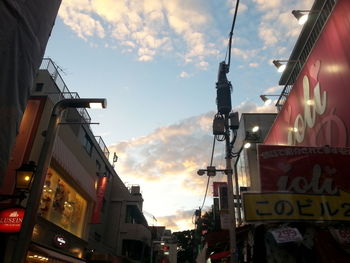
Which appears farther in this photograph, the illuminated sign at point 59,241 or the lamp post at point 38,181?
the illuminated sign at point 59,241

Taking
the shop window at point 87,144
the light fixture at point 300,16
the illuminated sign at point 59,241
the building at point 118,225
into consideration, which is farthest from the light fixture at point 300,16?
the building at point 118,225

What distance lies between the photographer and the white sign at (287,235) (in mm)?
5359

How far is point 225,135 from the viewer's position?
14117 mm

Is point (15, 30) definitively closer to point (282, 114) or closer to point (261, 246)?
point (261, 246)

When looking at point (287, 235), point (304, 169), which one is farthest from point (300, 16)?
point (287, 235)

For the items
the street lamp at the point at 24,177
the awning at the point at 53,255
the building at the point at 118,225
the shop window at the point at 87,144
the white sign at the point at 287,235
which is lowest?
the white sign at the point at 287,235

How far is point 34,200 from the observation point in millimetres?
6820

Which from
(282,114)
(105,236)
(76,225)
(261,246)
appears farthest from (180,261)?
(261,246)

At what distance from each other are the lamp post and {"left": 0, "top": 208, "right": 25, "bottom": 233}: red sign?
14.5ft

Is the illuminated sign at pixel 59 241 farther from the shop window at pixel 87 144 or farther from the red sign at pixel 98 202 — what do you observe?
the shop window at pixel 87 144

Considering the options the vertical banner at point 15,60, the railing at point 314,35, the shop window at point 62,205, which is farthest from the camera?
the shop window at point 62,205

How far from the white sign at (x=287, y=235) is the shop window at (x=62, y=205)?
37.0 feet

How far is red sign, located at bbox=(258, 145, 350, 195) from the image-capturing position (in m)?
6.19

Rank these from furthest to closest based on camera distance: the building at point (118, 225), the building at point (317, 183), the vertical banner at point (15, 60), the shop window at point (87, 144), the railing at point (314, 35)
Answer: the building at point (118, 225) < the shop window at point (87, 144) < the railing at point (314, 35) < the building at point (317, 183) < the vertical banner at point (15, 60)
